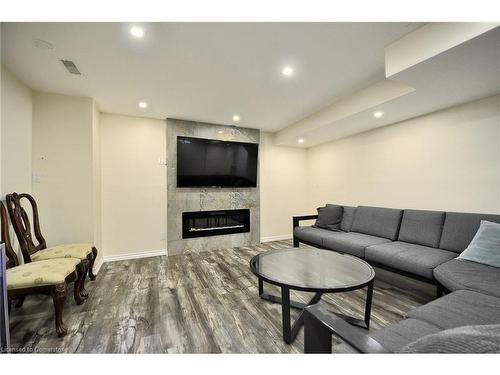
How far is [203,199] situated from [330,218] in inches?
90.7

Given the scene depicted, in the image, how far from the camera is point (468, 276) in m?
1.63

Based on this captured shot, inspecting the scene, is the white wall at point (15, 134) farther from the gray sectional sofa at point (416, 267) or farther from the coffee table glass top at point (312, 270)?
the gray sectional sofa at point (416, 267)

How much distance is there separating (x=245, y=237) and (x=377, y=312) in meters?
2.74

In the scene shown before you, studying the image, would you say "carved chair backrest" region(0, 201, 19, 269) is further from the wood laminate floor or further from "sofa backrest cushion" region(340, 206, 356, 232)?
"sofa backrest cushion" region(340, 206, 356, 232)

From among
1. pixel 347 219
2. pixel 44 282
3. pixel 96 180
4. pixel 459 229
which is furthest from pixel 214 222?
pixel 459 229


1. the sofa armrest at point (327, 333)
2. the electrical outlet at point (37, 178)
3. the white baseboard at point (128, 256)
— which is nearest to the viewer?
the sofa armrest at point (327, 333)

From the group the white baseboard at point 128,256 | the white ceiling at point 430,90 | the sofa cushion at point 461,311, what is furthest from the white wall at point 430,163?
the white baseboard at point 128,256

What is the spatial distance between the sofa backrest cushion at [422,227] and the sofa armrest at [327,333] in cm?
232

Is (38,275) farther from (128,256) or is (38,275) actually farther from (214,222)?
(214,222)

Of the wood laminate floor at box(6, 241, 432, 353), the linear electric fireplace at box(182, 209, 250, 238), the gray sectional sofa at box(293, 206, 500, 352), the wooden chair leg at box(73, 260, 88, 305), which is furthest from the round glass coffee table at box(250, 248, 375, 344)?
the linear electric fireplace at box(182, 209, 250, 238)

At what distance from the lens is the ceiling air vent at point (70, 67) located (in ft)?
6.54

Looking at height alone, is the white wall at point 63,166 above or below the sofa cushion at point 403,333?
above

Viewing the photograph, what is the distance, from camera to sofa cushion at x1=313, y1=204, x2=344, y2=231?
138 inches
